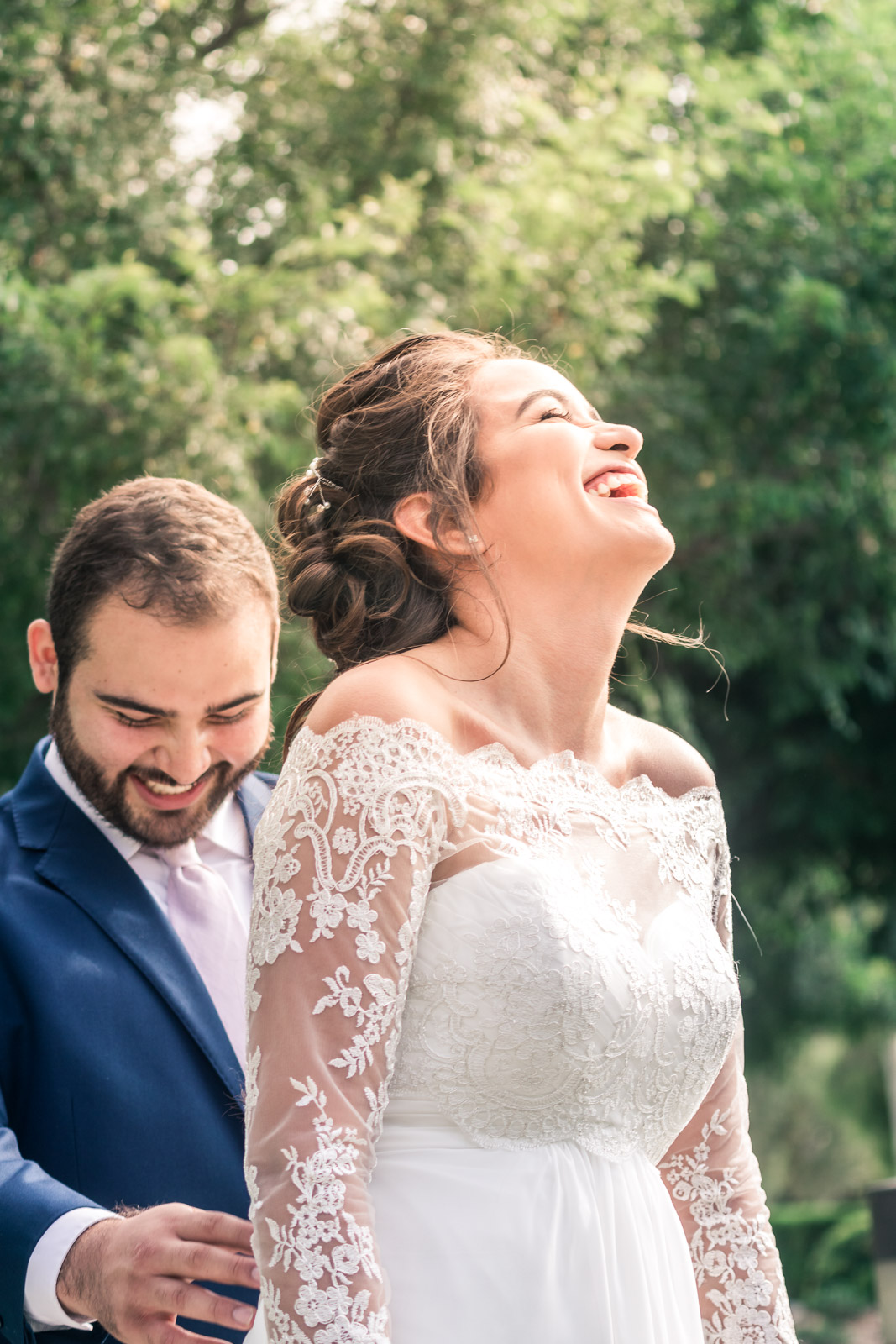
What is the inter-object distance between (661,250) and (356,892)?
6506 millimetres

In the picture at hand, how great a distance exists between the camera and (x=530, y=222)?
6320mm

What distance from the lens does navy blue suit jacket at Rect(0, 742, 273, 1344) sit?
235 centimetres

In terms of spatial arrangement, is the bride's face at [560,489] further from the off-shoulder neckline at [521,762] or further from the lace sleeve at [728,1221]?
the lace sleeve at [728,1221]

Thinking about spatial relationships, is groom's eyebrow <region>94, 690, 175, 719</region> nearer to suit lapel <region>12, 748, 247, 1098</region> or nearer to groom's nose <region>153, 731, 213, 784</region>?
groom's nose <region>153, 731, 213, 784</region>

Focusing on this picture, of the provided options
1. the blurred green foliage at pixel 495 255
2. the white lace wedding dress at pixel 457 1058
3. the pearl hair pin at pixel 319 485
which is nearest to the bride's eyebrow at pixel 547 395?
the pearl hair pin at pixel 319 485

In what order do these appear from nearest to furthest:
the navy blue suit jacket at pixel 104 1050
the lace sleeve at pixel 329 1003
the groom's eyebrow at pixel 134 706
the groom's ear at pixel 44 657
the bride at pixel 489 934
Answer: the lace sleeve at pixel 329 1003 < the bride at pixel 489 934 < the navy blue suit jacket at pixel 104 1050 < the groom's eyebrow at pixel 134 706 < the groom's ear at pixel 44 657

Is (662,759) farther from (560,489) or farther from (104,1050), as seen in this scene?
(104,1050)

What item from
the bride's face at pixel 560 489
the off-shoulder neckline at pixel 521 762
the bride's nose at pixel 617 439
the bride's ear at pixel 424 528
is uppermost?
the bride's nose at pixel 617 439

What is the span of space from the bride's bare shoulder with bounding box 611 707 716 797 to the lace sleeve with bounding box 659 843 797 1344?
43 centimetres

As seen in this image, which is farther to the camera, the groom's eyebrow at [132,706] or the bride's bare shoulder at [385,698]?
the groom's eyebrow at [132,706]

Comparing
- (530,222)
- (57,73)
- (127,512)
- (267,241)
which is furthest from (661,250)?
(127,512)

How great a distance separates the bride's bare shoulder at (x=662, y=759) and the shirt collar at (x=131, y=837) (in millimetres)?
881

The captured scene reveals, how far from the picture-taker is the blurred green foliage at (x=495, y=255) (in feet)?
18.5

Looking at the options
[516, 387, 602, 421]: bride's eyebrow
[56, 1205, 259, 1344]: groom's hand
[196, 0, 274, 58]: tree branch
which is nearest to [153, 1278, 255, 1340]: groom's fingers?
[56, 1205, 259, 1344]: groom's hand
